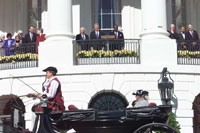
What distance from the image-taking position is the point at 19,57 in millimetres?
20828

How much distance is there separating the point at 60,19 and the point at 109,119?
10165mm

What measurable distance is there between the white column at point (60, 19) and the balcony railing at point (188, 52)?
166 inches

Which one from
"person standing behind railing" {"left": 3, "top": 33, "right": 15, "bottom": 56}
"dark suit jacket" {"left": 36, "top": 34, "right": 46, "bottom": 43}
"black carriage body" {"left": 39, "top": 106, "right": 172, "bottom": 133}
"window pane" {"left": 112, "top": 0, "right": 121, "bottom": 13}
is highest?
"window pane" {"left": 112, "top": 0, "right": 121, "bottom": 13}

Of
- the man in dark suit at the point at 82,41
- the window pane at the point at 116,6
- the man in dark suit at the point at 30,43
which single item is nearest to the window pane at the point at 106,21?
the window pane at the point at 116,6

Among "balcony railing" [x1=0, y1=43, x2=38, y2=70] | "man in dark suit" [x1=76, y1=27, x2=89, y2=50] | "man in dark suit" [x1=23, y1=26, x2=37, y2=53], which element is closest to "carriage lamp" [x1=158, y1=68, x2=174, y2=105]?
"man in dark suit" [x1=76, y1=27, x2=89, y2=50]

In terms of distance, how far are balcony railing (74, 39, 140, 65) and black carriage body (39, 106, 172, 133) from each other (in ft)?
32.0

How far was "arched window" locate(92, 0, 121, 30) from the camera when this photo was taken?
2403 centimetres

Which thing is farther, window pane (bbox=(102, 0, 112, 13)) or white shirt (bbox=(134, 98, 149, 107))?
window pane (bbox=(102, 0, 112, 13))

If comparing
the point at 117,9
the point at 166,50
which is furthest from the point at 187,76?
the point at 117,9

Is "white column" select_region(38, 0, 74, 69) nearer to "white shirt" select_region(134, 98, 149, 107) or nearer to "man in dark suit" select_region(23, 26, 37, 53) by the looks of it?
"man in dark suit" select_region(23, 26, 37, 53)

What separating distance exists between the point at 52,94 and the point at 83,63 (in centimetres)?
907

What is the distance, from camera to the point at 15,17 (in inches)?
985

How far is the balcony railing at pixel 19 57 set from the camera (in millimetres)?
20688

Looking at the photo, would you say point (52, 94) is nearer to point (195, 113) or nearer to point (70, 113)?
point (70, 113)
